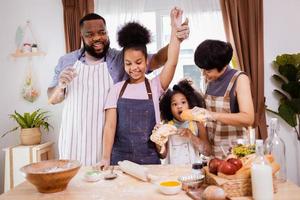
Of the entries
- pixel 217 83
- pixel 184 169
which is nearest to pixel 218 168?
pixel 184 169

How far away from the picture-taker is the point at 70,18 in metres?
3.00

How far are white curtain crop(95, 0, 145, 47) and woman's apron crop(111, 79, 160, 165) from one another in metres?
1.53

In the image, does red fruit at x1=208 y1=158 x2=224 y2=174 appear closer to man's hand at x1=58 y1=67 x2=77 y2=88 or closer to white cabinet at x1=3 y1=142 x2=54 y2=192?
man's hand at x1=58 y1=67 x2=77 y2=88

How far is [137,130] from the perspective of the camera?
1.58 m

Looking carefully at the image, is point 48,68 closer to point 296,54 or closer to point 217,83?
point 217,83

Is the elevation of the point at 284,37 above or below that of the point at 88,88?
above

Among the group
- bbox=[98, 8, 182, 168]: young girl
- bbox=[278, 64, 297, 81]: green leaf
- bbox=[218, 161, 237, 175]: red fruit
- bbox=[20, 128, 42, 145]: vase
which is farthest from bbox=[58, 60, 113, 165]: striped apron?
bbox=[278, 64, 297, 81]: green leaf

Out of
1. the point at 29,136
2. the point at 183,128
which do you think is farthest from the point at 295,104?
the point at 29,136

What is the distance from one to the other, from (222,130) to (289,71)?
160cm

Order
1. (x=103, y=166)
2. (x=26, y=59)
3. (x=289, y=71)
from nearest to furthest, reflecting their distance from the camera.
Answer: (x=103, y=166) < (x=289, y=71) < (x=26, y=59)

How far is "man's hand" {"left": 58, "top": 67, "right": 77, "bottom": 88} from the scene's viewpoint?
1705 millimetres

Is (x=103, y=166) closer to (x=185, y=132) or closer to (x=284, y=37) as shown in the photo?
(x=185, y=132)

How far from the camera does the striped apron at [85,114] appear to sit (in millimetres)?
1747

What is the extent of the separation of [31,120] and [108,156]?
1.57 metres
